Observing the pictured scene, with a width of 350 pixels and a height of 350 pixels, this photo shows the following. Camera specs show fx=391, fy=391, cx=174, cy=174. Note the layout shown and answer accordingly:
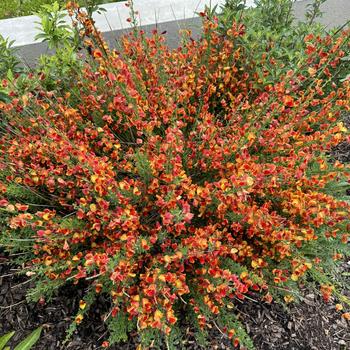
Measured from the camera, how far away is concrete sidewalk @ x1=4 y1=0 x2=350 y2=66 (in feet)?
11.9

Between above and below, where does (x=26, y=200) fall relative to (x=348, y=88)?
below

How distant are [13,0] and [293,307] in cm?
468

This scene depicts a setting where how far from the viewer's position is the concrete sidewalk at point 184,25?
143 inches

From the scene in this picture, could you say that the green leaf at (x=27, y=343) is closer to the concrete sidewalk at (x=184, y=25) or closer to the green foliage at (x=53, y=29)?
the green foliage at (x=53, y=29)

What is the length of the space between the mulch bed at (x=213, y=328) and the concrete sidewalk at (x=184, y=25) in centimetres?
200

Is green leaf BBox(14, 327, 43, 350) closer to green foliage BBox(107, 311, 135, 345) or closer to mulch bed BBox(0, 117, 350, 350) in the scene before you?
mulch bed BBox(0, 117, 350, 350)

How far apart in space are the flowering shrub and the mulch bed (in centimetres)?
15

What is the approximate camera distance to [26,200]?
2.26 metres

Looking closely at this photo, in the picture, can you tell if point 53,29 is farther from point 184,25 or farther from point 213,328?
point 213,328

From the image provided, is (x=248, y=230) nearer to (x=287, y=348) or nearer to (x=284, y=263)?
(x=284, y=263)

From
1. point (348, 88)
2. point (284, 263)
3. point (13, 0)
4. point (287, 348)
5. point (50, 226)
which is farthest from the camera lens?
point (13, 0)

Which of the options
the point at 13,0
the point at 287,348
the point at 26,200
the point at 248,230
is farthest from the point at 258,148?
the point at 13,0

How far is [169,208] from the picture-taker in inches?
68.9

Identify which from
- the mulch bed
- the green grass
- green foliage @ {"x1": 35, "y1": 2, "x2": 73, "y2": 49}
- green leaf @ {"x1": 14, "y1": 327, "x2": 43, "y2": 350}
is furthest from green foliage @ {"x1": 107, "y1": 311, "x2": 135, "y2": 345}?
the green grass
